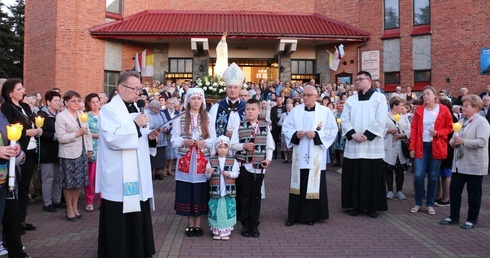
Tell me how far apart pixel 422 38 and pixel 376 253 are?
57.2 feet

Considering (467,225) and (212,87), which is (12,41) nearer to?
(212,87)

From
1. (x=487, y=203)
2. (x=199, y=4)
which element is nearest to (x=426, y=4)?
(x=199, y=4)

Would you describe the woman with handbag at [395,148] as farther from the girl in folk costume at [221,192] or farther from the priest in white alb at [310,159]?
the girl in folk costume at [221,192]

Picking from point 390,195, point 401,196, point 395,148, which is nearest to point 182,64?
point 395,148

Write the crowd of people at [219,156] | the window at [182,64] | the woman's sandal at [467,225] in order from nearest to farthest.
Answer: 1. the crowd of people at [219,156]
2. the woman's sandal at [467,225]
3. the window at [182,64]

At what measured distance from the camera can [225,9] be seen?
2428 centimetres

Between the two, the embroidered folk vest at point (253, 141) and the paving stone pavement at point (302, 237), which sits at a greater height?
the embroidered folk vest at point (253, 141)

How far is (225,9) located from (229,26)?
271cm

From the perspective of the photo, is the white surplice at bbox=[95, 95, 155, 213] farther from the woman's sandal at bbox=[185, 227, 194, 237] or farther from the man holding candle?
the woman's sandal at bbox=[185, 227, 194, 237]

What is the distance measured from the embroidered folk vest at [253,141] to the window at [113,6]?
18328 millimetres

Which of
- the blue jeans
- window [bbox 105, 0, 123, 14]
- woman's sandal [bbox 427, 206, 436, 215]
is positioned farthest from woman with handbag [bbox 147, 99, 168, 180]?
window [bbox 105, 0, 123, 14]

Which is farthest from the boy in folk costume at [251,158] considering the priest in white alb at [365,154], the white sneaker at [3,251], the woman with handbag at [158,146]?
the woman with handbag at [158,146]

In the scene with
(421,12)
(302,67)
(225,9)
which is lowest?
(302,67)

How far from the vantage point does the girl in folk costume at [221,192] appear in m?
6.25
